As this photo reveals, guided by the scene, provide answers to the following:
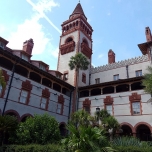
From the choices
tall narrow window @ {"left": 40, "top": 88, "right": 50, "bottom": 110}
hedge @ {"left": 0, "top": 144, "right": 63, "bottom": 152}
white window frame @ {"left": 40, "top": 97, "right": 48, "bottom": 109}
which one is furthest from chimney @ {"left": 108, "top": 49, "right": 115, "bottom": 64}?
hedge @ {"left": 0, "top": 144, "right": 63, "bottom": 152}

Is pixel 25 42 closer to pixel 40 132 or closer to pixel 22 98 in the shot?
pixel 22 98

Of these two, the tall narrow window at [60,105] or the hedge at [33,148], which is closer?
the hedge at [33,148]

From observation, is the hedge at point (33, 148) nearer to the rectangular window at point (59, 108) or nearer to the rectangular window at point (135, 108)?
the rectangular window at point (59, 108)

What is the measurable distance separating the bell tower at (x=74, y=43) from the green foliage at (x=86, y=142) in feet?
65.9

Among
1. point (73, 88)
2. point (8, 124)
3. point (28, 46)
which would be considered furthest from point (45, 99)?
point (28, 46)

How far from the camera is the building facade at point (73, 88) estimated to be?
806 inches

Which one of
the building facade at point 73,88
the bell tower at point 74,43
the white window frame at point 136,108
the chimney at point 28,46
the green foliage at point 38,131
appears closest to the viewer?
the green foliage at point 38,131

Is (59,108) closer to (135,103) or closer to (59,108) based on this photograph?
(59,108)

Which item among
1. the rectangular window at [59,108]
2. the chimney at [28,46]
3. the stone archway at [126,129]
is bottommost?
the stone archway at [126,129]

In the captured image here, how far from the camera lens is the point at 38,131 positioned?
13.8 meters

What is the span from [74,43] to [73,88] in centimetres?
969

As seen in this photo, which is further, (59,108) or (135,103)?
(59,108)

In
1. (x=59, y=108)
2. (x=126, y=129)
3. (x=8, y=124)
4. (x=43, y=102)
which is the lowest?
(x=8, y=124)

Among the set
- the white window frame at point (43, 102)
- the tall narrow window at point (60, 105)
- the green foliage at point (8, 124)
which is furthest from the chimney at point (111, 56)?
the green foliage at point (8, 124)
